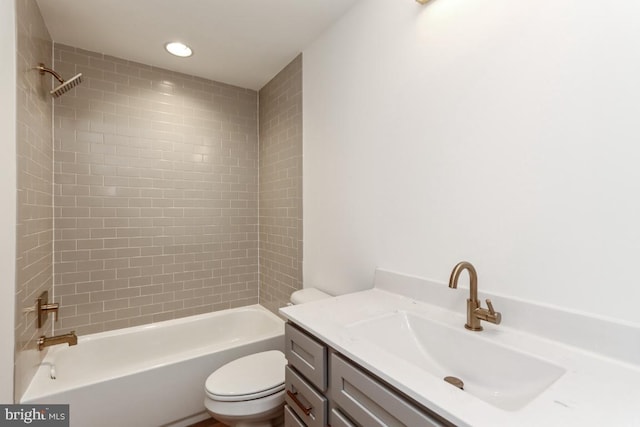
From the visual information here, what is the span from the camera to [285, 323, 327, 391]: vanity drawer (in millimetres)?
948

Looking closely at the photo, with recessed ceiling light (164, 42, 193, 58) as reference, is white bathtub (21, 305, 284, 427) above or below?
below

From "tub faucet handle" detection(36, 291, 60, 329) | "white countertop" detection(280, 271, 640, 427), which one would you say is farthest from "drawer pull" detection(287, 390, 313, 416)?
"tub faucet handle" detection(36, 291, 60, 329)

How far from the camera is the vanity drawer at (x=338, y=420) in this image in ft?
2.80

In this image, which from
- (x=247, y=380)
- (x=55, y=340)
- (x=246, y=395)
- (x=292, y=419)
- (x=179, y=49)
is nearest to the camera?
(x=292, y=419)

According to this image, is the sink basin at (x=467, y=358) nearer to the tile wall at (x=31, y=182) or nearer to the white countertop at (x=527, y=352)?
the white countertop at (x=527, y=352)

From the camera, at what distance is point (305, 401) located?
106 cm

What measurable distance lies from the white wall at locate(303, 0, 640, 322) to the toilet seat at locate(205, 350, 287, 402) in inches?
24.1

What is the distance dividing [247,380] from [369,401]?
98 centimetres

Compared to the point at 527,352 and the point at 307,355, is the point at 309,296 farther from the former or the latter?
the point at 527,352

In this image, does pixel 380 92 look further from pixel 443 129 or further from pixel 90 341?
pixel 90 341

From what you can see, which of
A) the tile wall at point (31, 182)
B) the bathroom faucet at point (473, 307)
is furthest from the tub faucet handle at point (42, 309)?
the bathroom faucet at point (473, 307)

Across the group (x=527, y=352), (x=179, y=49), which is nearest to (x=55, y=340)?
(x=179, y=49)

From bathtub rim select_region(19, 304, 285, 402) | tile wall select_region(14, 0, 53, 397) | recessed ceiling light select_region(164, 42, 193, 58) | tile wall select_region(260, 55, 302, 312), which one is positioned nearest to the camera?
tile wall select_region(14, 0, 53, 397)

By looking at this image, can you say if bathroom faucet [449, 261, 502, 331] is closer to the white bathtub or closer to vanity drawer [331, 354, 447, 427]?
vanity drawer [331, 354, 447, 427]
